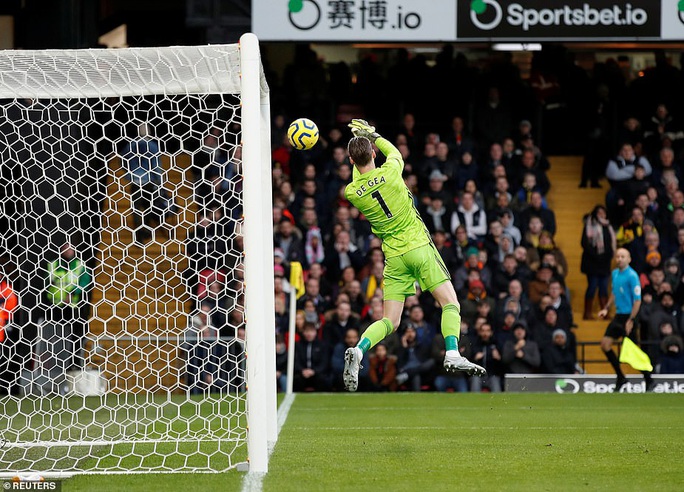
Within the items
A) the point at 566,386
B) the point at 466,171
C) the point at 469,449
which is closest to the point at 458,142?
the point at 466,171

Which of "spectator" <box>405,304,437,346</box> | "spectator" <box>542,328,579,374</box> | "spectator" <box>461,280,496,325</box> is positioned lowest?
"spectator" <box>542,328,579,374</box>

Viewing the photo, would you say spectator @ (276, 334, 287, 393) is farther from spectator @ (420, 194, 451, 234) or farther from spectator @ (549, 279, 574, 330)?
spectator @ (549, 279, 574, 330)

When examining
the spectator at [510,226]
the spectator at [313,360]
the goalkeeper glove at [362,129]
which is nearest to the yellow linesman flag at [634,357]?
the spectator at [510,226]

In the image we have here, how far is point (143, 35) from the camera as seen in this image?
2131 cm

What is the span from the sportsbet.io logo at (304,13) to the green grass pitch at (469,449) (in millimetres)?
5455

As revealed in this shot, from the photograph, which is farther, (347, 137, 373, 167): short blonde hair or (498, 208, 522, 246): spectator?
(498, 208, 522, 246): spectator

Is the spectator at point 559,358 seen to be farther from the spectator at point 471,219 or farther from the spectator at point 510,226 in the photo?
the spectator at point 471,219

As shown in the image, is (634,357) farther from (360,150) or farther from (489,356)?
(360,150)

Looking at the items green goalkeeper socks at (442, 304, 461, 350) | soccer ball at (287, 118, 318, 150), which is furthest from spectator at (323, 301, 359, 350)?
soccer ball at (287, 118, 318, 150)

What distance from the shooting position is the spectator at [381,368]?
15.0m

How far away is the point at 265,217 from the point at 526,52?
13519 millimetres

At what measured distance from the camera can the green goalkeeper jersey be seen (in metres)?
9.23

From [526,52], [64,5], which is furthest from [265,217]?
[526,52]

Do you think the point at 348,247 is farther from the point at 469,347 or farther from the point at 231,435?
the point at 231,435
